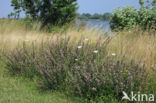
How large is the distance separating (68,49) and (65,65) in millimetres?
589

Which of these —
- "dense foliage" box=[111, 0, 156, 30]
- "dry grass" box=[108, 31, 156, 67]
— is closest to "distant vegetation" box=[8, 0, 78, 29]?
"dense foliage" box=[111, 0, 156, 30]

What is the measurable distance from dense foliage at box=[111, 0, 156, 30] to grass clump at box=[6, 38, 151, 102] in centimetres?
580

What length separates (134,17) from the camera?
10555mm

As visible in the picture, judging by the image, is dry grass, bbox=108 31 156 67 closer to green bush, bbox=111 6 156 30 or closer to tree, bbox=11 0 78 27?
green bush, bbox=111 6 156 30

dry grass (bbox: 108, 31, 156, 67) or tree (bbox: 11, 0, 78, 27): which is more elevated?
tree (bbox: 11, 0, 78, 27)

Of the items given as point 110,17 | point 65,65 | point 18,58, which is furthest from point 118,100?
point 110,17

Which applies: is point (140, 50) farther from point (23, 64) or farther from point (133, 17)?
point (133, 17)

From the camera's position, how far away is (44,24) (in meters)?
13.7

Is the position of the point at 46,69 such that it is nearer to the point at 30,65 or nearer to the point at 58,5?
the point at 30,65

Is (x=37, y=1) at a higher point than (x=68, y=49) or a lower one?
higher

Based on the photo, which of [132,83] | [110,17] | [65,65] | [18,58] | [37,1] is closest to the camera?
[132,83]

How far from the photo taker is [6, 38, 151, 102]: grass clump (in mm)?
3494

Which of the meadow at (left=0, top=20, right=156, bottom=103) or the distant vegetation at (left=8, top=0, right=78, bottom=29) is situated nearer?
the meadow at (left=0, top=20, right=156, bottom=103)

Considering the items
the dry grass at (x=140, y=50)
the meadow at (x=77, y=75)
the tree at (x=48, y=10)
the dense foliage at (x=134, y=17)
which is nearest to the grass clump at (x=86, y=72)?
the meadow at (x=77, y=75)
